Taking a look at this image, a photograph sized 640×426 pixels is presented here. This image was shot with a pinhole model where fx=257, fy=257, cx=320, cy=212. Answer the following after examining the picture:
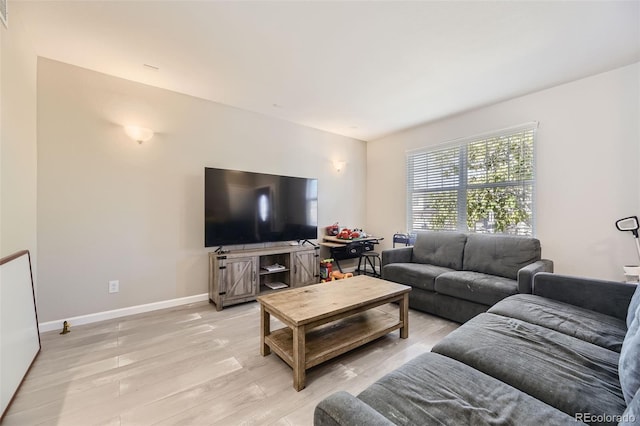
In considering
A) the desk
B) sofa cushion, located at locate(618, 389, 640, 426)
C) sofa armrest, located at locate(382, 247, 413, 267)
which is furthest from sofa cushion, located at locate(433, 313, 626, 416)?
the desk

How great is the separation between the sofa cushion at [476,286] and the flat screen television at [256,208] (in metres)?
2.07

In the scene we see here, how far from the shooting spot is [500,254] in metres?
2.87

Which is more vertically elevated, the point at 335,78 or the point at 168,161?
the point at 335,78

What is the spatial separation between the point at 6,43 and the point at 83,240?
1.72m

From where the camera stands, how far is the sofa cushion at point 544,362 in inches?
40.1

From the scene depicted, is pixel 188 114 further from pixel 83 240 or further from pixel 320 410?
pixel 320 410

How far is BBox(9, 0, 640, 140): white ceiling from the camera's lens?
186cm

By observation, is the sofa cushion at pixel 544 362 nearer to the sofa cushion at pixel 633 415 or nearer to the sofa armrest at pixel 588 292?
the sofa cushion at pixel 633 415

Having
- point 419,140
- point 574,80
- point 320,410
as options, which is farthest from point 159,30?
point 574,80

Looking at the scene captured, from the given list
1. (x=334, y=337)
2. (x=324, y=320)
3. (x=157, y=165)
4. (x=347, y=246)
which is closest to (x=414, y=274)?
(x=347, y=246)

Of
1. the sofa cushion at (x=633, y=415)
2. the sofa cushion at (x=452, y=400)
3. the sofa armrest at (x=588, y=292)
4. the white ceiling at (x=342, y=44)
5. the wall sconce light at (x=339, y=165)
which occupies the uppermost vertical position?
the white ceiling at (x=342, y=44)

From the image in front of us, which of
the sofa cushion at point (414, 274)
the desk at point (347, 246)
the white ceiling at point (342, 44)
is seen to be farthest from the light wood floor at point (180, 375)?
the white ceiling at point (342, 44)

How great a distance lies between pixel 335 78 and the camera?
2795 mm

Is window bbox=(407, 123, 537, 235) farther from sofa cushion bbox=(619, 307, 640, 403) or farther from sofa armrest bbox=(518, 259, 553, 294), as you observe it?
sofa cushion bbox=(619, 307, 640, 403)
